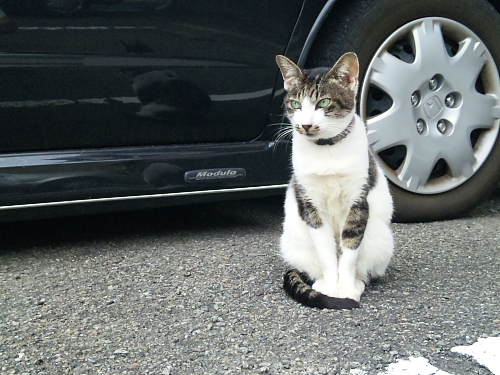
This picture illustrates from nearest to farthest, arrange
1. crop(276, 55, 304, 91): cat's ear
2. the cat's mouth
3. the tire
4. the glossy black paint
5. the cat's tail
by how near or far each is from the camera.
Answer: the cat's tail < the cat's mouth < crop(276, 55, 304, 91): cat's ear < the glossy black paint < the tire

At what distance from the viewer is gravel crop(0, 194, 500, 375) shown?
172 centimetres

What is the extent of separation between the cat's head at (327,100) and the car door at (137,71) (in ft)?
1.83

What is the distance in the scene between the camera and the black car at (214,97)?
7.97 feet

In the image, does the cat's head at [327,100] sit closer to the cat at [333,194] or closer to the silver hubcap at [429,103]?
the cat at [333,194]

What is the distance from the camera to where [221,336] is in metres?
1.87

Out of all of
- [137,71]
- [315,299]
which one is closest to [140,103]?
[137,71]

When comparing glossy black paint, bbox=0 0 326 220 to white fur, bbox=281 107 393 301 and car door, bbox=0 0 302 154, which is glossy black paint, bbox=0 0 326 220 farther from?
white fur, bbox=281 107 393 301

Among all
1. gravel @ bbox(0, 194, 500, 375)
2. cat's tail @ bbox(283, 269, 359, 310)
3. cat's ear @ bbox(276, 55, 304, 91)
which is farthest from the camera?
cat's ear @ bbox(276, 55, 304, 91)

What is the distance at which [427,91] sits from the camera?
296 cm

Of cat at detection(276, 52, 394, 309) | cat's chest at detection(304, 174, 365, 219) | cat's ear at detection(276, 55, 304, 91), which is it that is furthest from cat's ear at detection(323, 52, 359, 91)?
cat's chest at detection(304, 174, 365, 219)

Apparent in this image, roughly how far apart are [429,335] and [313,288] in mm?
541

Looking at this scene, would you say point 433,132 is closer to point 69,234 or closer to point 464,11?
point 464,11

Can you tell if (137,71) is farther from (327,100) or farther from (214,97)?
(327,100)

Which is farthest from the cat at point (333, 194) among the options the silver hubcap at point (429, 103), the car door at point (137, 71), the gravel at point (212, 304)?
the silver hubcap at point (429, 103)
